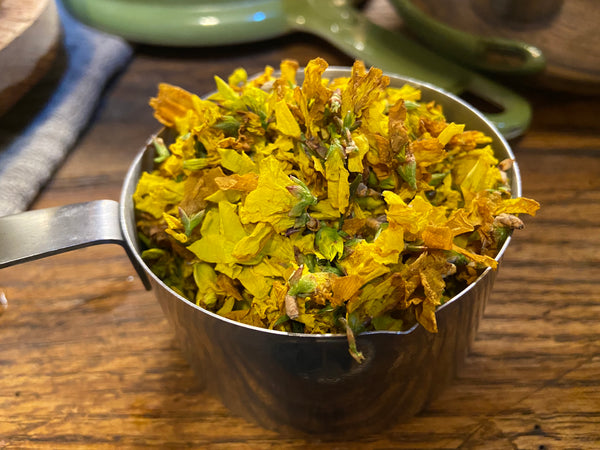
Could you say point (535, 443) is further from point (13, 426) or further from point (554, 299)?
point (13, 426)

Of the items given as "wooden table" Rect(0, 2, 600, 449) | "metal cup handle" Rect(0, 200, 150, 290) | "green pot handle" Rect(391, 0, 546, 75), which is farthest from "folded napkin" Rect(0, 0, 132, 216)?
"green pot handle" Rect(391, 0, 546, 75)

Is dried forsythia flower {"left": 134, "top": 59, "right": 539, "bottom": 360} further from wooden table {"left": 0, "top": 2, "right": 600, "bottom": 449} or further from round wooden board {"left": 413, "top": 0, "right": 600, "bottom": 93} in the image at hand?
round wooden board {"left": 413, "top": 0, "right": 600, "bottom": 93}

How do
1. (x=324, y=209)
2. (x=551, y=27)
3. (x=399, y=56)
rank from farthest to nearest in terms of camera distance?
(x=399, y=56) → (x=551, y=27) → (x=324, y=209)

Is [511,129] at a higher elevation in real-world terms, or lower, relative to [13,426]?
higher

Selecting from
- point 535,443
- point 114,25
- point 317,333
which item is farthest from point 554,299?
point 114,25

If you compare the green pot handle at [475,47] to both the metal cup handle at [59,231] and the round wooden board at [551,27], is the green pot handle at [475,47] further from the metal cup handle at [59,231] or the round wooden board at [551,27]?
the metal cup handle at [59,231]

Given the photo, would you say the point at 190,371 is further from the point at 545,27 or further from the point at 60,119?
the point at 545,27

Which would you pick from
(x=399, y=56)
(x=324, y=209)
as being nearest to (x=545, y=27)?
(x=399, y=56)
